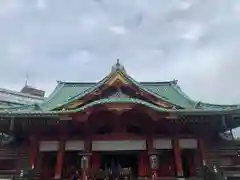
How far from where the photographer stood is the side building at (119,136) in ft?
41.7

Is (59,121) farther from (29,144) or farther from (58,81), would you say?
(58,81)

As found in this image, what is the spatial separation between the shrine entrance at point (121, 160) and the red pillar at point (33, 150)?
301 centimetres

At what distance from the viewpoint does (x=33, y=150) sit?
1336 cm

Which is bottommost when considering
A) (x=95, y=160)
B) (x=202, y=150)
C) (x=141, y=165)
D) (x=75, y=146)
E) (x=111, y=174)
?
(x=111, y=174)

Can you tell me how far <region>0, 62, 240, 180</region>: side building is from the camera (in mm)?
12719

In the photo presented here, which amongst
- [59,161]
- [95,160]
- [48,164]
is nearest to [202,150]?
[95,160]

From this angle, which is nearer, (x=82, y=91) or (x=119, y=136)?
(x=119, y=136)

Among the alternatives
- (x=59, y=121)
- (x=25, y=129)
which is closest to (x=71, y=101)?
(x=59, y=121)

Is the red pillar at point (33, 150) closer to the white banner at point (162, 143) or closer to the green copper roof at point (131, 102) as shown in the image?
the green copper roof at point (131, 102)

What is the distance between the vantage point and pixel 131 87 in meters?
14.4

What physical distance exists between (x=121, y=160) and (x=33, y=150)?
14.3 feet

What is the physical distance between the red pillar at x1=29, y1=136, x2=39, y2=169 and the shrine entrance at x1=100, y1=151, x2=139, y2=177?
3.01 meters

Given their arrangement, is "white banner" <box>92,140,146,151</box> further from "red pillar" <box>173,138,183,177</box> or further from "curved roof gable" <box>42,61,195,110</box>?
"curved roof gable" <box>42,61,195,110</box>

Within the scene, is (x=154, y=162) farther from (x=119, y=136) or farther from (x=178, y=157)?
(x=119, y=136)
